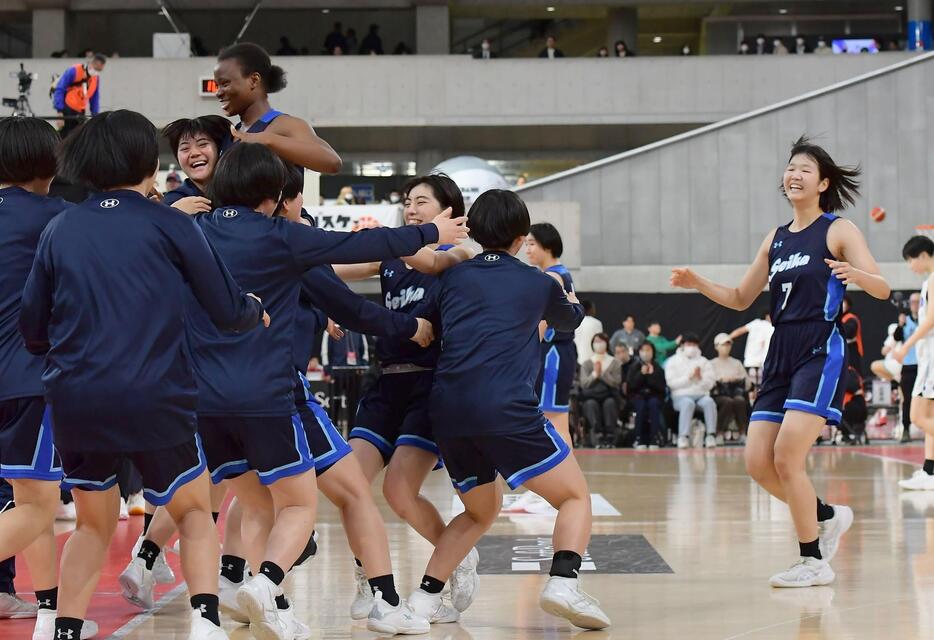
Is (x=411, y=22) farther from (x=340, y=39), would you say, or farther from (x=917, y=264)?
(x=917, y=264)

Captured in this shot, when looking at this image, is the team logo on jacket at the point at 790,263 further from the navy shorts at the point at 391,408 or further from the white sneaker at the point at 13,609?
the white sneaker at the point at 13,609

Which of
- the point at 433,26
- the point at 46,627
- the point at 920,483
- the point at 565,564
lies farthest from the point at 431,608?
the point at 433,26

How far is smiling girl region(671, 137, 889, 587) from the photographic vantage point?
5555 mm

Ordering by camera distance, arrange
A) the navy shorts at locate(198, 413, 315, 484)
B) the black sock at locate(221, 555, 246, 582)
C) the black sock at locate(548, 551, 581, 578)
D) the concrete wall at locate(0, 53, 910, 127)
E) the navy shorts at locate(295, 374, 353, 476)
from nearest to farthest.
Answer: the navy shorts at locate(198, 413, 315, 484)
the navy shorts at locate(295, 374, 353, 476)
the black sock at locate(548, 551, 581, 578)
the black sock at locate(221, 555, 246, 582)
the concrete wall at locate(0, 53, 910, 127)

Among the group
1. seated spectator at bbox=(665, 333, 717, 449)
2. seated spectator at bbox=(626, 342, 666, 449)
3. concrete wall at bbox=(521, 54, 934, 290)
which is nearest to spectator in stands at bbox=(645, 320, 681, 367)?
seated spectator at bbox=(665, 333, 717, 449)

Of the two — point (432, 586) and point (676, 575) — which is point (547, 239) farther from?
point (432, 586)

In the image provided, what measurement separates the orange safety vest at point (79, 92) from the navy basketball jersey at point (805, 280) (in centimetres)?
1303

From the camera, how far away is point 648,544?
22.5ft

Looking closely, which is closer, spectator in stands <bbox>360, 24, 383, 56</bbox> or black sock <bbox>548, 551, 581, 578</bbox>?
black sock <bbox>548, 551, 581, 578</bbox>

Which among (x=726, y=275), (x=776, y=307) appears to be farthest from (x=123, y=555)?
(x=726, y=275)

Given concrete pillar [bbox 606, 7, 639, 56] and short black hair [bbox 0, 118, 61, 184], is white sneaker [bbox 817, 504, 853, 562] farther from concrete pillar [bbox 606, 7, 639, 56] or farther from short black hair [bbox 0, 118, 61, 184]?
concrete pillar [bbox 606, 7, 639, 56]

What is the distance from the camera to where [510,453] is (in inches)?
181

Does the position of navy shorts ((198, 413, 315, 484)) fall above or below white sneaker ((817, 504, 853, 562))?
above

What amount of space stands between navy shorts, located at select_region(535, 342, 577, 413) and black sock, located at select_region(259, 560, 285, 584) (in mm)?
3794
